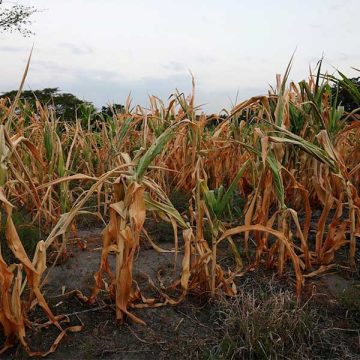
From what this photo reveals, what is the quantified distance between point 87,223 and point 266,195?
112cm

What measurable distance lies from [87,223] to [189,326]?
1.19m

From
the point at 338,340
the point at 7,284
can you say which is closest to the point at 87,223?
the point at 7,284

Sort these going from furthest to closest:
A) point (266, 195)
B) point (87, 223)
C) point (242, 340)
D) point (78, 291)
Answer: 1. point (87, 223)
2. point (266, 195)
3. point (78, 291)
4. point (242, 340)

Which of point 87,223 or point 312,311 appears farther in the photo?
point 87,223

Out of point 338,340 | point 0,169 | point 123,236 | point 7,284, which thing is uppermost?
point 0,169

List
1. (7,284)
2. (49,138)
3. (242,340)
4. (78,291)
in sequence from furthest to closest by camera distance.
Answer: (49,138)
(78,291)
(242,340)
(7,284)

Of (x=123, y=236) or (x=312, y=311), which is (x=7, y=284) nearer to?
(x=123, y=236)

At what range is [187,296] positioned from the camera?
1692 millimetres

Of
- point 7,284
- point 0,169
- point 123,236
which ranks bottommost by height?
point 7,284

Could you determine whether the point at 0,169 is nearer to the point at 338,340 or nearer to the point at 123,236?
the point at 123,236

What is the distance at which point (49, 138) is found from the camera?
221 centimetres

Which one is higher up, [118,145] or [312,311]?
[118,145]

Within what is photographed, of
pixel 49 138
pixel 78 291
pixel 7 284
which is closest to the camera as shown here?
pixel 7 284

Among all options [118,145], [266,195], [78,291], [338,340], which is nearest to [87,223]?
[118,145]
